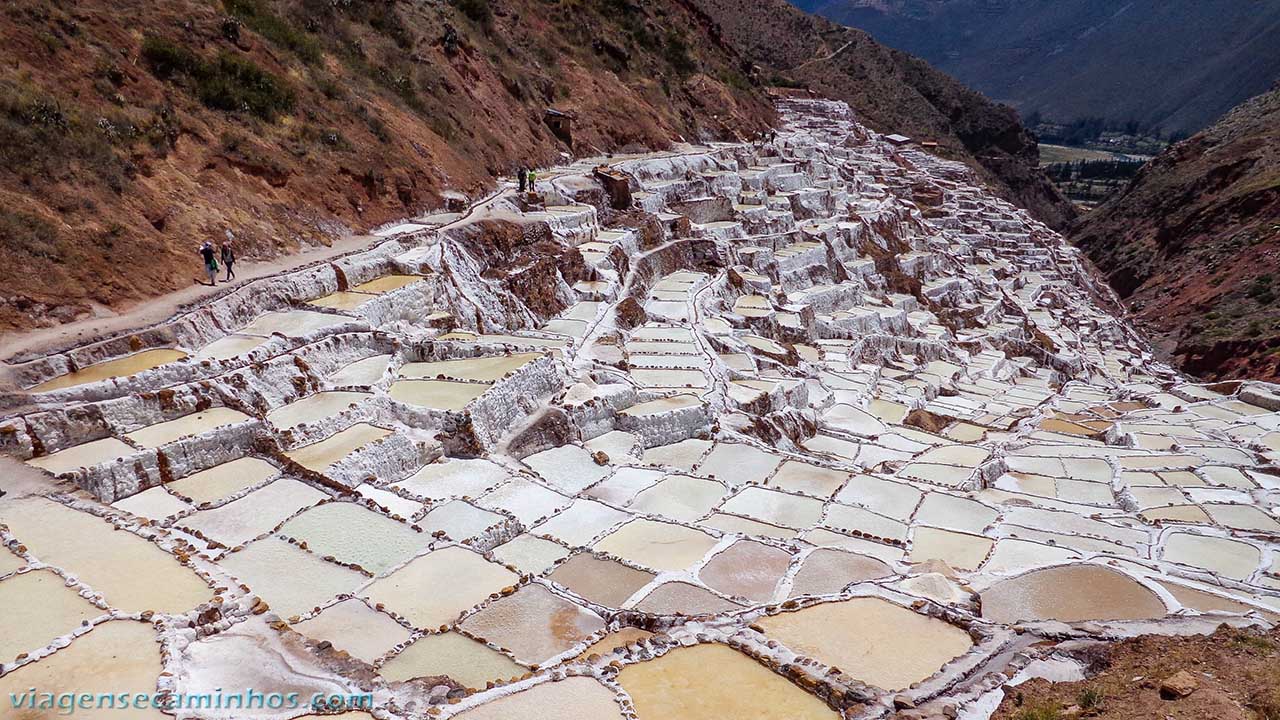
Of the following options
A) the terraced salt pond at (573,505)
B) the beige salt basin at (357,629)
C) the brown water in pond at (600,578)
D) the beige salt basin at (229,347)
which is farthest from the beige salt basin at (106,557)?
the brown water in pond at (600,578)

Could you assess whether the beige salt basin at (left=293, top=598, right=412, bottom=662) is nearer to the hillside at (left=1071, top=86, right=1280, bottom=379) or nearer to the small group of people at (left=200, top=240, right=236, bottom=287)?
the small group of people at (left=200, top=240, right=236, bottom=287)

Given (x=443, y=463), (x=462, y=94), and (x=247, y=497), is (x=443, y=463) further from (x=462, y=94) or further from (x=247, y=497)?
(x=462, y=94)

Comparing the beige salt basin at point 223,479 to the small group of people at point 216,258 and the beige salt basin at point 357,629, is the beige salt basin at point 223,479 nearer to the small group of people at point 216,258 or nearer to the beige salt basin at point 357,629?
the beige salt basin at point 357,629

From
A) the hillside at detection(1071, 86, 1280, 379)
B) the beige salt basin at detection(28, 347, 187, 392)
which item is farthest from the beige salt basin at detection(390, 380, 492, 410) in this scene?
the hillside at detection(1071, 86, 1280, 379)

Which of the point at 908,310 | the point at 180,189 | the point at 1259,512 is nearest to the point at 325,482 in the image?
the point at 180,189

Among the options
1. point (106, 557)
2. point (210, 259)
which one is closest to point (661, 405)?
point (210, 259)

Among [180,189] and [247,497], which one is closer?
[247,497]

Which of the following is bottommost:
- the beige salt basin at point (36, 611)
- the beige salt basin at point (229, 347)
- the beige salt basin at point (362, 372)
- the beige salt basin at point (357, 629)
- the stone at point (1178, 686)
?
the beige salt basin at point (357, 629)
